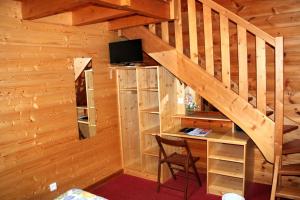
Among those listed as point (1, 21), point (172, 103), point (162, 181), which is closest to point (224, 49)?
point (172, 103)

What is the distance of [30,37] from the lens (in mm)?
2840

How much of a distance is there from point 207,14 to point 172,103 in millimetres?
1396

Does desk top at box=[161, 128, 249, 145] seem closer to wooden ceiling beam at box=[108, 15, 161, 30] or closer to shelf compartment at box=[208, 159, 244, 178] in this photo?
shelf compartment at box=[208, 159, 244, 178]

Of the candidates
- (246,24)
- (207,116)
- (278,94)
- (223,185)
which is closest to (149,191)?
(223,185)

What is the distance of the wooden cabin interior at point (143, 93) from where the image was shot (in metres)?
2.68

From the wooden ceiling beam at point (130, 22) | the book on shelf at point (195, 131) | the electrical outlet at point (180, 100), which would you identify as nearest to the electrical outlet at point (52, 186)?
the book on shelf at point (195, 131)

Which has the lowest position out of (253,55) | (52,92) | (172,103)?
(172,103)

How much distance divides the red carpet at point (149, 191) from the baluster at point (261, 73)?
122 centimetres

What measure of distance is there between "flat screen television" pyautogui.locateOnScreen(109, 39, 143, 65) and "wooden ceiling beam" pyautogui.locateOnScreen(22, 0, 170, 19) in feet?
2.13

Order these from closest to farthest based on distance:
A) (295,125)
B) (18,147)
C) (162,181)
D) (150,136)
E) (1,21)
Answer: (1,21) < (18,147) < (295,125) < (162,181) < (150,136)

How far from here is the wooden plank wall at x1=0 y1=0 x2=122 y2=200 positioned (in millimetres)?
2672

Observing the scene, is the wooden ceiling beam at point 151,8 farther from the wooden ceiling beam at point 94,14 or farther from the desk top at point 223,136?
the desk top at point 223,136

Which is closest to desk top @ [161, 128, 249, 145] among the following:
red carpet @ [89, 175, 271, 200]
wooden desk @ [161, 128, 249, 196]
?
wooden desk @ [161, 128, 249, 196]

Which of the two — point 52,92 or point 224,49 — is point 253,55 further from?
point 52,92
